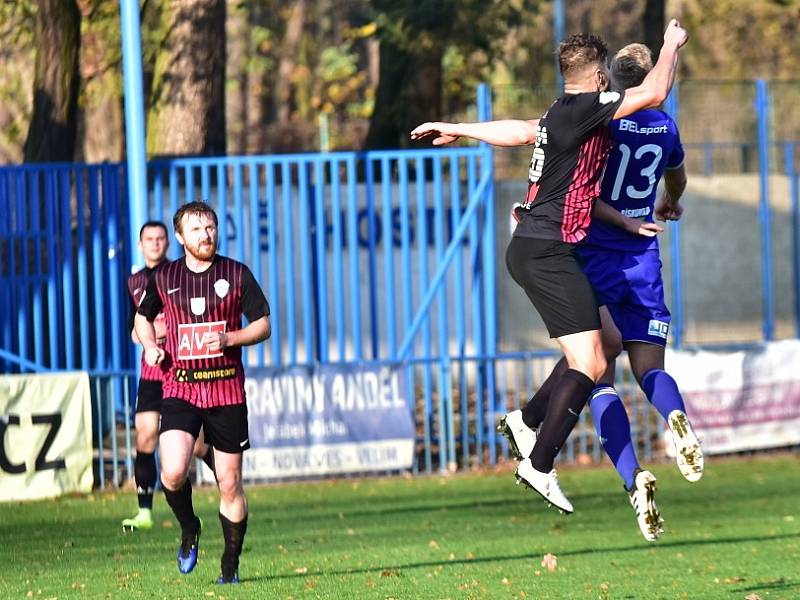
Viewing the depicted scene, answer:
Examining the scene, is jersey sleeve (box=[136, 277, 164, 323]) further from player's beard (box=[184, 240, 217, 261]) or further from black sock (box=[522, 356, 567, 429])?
black sock (box=[522, 356, 567, 429])

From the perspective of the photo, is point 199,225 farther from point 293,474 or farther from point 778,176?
point 778,176

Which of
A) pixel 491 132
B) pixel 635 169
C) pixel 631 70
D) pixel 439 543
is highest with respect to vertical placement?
pixel 631 70

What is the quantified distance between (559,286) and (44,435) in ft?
23.9

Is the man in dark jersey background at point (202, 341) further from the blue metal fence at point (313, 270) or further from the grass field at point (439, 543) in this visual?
the blue metal fence at point (313, 270)

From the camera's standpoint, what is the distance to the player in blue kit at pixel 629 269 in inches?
296

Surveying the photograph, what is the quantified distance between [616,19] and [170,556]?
29.7 m

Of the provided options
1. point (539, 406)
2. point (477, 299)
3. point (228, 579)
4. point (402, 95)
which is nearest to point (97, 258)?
point (477, 299)

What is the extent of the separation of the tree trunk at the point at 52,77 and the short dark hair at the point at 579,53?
33.3 ft

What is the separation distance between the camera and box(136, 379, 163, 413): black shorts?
36.0ft

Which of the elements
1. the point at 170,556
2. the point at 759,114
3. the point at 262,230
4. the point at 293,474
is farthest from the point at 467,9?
the point at 170,556

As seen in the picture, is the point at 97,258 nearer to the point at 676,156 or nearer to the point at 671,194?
the point at 671,194

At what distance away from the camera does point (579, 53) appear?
7129 mm

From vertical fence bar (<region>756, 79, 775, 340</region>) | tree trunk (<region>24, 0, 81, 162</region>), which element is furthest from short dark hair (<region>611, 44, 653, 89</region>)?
tree trunk (<region>24, 0, 81, 162</region>)

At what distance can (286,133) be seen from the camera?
Answer: 3272 centimetres
